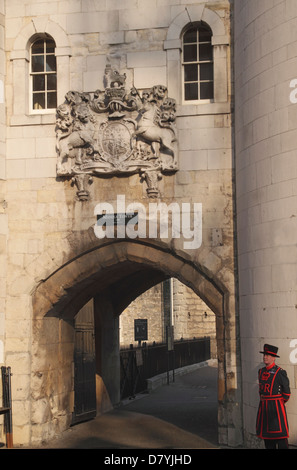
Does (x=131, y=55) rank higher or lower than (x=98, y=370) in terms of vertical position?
higher

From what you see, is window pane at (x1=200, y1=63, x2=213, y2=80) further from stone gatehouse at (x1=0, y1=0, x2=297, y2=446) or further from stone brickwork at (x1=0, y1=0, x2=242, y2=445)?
stone brickwork at (x1=0, y1=0, x2=242, y2=445)

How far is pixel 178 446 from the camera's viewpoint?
12.0 meters

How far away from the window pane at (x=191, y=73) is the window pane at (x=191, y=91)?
91 millimetres

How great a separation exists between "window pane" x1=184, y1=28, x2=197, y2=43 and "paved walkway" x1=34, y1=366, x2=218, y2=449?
6.29m

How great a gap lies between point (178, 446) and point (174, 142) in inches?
180

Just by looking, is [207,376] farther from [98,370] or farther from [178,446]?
[178,446]

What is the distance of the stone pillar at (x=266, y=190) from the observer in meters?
11.0

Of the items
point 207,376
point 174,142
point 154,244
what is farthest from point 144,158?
point 207,376

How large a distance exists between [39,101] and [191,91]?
8.30ft

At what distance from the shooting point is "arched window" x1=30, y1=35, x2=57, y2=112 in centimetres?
1343

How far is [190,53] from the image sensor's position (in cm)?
1304

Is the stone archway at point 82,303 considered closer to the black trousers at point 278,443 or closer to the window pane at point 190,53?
the black trousers at point 278,443

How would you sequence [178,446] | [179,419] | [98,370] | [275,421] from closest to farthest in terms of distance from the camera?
[275,421], [178,446], [179,419], [98,370]

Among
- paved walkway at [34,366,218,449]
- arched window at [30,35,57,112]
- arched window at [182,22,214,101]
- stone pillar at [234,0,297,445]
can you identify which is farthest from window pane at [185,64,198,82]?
→ paved walkway at [34,366,218,449]
